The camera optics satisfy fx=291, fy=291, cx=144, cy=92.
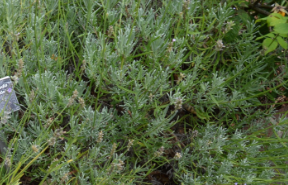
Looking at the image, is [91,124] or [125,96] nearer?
[91,124]

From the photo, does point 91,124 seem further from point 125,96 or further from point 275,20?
point 275,20

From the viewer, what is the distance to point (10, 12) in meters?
1.46

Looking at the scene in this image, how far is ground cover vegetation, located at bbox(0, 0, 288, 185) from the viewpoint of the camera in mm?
1310

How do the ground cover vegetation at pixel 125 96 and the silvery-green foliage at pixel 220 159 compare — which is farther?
the silvery-green foliage at pixel 220 159

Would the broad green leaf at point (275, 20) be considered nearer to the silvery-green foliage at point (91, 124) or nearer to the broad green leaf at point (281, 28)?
the broad green leaf at point (281, 28)

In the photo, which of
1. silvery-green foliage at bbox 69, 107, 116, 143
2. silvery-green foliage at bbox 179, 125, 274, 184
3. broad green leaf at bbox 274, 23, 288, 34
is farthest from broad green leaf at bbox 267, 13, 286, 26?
silvery-green foliage at bbox 69, 107, 116, 143

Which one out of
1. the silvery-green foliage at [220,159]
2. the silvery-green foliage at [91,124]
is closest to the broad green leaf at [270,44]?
the silvery-green foliage at [220,159]

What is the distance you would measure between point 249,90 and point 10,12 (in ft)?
4.46

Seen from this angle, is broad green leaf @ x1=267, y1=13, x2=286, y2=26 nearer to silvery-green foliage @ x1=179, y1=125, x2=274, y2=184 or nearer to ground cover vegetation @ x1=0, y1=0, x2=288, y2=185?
ground cover vegetation @ x1=0, y1=0, x2=288, y2=185

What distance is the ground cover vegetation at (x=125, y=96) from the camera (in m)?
1.31

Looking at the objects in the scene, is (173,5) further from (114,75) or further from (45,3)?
(45,3)

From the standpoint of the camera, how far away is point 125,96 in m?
1.51

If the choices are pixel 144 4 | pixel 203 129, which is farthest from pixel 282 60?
pixel 144 4

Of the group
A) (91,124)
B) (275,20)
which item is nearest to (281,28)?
(275,20)
